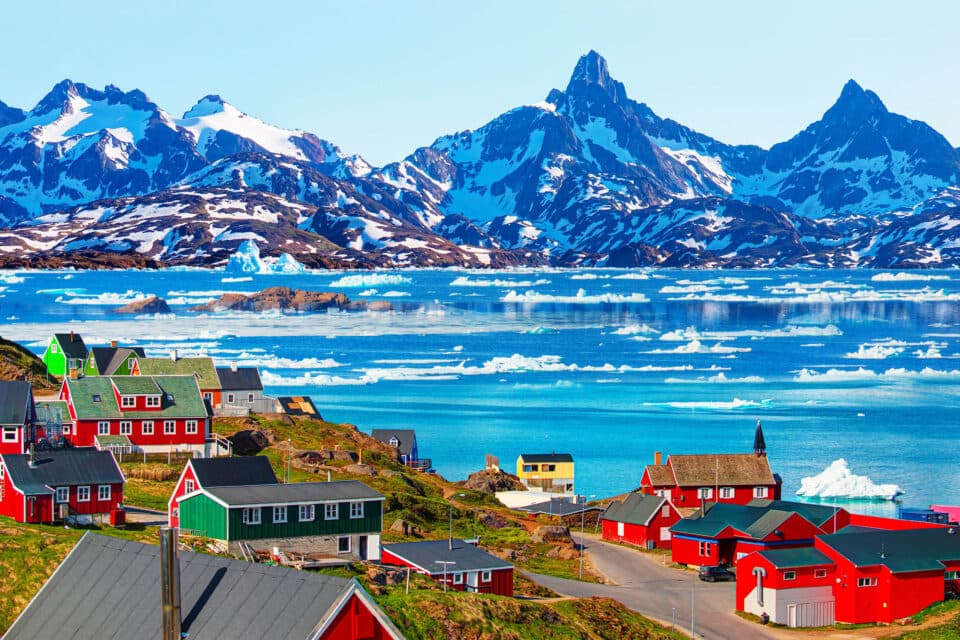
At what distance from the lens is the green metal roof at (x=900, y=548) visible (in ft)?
150

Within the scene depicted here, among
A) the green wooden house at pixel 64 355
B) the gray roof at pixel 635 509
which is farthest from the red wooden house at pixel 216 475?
the green wooden house at pixel 64 355

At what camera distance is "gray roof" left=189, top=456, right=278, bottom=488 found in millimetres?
41594

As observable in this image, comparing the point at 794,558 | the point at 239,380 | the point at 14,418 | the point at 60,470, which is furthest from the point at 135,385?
the point at 794,558

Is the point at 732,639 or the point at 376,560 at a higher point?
the point at 376,560

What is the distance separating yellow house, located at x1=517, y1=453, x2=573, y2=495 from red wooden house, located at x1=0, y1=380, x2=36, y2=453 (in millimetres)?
30944

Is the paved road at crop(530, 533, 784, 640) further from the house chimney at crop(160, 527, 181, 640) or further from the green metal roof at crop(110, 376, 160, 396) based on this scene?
the house chimney at crop(160, 527, 181, 640)

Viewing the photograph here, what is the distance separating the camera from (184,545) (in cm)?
3512

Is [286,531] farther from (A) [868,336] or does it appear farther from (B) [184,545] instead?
(A) [868,336]

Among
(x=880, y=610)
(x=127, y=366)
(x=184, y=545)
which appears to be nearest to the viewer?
(x=184, y=545)

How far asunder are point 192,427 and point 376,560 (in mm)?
19400

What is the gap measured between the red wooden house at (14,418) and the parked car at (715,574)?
25429mm

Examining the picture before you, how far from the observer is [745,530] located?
51.8 meters

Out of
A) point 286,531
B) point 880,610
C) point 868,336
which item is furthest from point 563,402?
point 868,336

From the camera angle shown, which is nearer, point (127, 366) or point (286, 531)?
point (286, 531)
